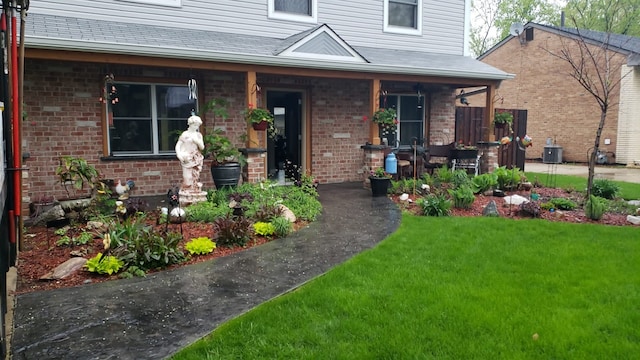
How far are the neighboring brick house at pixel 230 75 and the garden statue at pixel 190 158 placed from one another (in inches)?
51.4

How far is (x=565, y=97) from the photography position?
61.9 feet

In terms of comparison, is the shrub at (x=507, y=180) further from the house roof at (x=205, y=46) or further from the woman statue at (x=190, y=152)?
the woman statue at (x=190, y=152)

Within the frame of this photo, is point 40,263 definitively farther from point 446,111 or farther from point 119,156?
point 446,111

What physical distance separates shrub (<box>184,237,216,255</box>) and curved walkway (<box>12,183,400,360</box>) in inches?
9.4

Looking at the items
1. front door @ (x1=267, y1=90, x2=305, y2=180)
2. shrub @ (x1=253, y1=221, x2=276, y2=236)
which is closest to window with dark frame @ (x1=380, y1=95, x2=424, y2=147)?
front door @ (x1=267, y1=90, x2=305, y2=180)

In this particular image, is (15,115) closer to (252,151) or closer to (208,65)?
(208,65)

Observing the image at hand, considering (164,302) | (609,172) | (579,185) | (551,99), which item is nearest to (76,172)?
(164,302)

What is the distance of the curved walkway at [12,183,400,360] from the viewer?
123 inches

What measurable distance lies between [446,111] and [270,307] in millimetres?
10024

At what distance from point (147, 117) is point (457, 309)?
7350 mm

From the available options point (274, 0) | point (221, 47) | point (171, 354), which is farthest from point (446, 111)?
point (171, 354)

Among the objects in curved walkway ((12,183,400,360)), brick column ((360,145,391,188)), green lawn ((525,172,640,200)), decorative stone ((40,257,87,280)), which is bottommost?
curved walkway ((12,183,400,360))

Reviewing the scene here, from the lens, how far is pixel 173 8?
9430 mm

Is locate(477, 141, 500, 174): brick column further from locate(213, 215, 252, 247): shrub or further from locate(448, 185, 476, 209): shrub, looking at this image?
locate(213, 215, 252, 247): shrub
